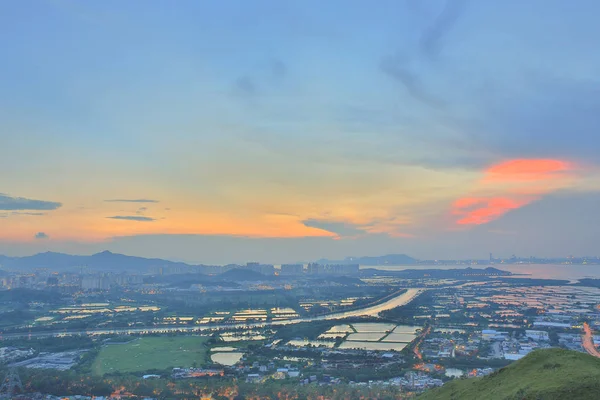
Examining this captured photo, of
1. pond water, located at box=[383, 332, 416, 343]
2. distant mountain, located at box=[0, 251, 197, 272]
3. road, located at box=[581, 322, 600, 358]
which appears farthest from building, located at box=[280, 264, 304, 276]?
road, located at box=[581, 322, 600, 358]

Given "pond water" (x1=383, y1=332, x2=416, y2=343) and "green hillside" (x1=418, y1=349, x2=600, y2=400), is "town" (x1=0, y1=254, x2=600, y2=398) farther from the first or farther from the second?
"green hillside" (x1=418, y1=349, x2=600, y2=400)

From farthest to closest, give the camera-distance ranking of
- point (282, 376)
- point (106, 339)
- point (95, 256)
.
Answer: point (95, 256), point (106, 339), point (282, 376)

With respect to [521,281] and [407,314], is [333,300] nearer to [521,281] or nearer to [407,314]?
[407,314]

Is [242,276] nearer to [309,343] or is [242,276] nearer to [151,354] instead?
[309,343]

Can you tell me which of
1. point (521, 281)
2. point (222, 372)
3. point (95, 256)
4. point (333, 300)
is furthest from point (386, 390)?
point (95, 256)

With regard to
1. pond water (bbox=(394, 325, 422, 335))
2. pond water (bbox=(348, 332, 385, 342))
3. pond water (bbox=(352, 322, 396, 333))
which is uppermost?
pond water (bbox=(394, 325, 422, 335))

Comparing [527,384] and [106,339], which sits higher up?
[527,384]

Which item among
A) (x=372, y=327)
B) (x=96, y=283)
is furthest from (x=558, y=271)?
(x=96, y=283)

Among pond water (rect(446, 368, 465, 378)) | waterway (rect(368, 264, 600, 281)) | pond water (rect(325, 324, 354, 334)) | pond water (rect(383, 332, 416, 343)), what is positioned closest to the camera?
pond water (rect(446, 368, 465, 378))
